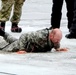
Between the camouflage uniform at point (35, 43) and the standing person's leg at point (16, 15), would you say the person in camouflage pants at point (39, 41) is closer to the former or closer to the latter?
the camouflage uniform at point (35, 43)

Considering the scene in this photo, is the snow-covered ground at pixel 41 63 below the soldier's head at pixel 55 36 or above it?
below

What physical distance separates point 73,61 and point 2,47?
4.50 ft

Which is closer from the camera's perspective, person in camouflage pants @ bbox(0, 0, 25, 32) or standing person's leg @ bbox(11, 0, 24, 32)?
person in camouflage pants @ bbox(0, 0, 25, 32)

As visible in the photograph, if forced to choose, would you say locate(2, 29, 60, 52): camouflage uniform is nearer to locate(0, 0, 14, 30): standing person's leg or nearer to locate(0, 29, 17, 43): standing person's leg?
locate(0, 29, 17, 43): standing person's leg

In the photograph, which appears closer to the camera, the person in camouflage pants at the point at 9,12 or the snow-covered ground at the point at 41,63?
the snow-covered ground at the point at 41,63

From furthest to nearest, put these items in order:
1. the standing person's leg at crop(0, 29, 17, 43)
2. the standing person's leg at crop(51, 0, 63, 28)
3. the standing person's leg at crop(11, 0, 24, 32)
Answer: the standing person's leg at crop(11, 0, 24, 32), the standing person's leg at crop(51, 0, 63, 28), the standing person's leg at crop(0, 29, 17, 43)

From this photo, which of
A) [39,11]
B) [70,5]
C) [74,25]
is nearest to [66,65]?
[74,25]

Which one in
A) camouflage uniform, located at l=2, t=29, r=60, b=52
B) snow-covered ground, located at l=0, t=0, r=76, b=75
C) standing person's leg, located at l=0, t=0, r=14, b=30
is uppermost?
standing person's leg, located at l=0, t=0, r=14, b=30

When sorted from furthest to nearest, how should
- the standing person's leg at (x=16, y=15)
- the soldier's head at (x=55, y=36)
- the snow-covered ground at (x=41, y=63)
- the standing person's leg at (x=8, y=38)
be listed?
the standing person's leg at (x=16, y=15)
the standing person's leg at (x=8, y=38)
the soldier's head at (x=55, y=36)
the snow-covered ground at (x=41, y=63)

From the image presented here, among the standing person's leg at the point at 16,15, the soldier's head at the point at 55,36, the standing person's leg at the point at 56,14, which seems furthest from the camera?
the standing person's leg at the point at 16,15

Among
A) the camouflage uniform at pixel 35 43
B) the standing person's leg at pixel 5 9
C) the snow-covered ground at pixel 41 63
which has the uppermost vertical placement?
the standing person's leg at pixel 5 9

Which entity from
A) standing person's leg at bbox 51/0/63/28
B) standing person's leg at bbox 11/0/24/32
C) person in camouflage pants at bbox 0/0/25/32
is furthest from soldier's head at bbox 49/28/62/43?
standing person's leg at bbox 11/0/24/32

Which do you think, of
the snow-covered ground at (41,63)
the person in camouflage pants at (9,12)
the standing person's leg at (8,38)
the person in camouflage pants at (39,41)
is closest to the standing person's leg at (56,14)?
the person in camouflage pants at (9,12)

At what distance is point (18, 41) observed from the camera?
24.0 feet
